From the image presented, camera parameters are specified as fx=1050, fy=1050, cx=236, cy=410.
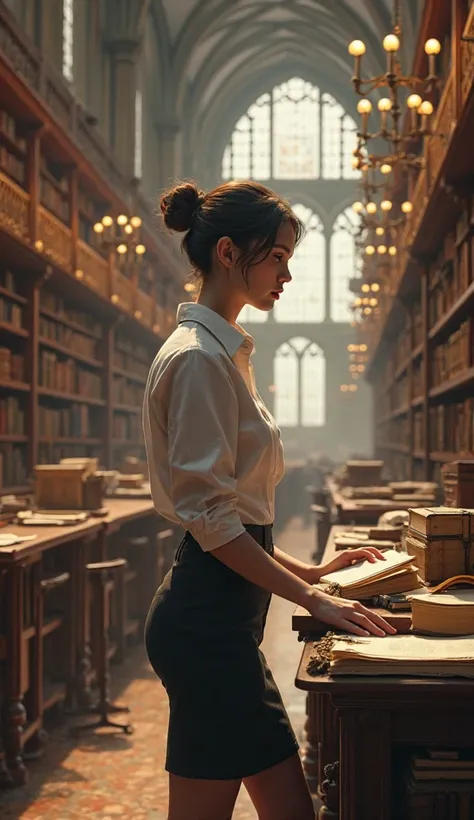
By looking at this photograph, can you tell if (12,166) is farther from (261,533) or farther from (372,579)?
(261,533)

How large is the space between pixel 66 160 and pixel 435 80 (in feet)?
16.1

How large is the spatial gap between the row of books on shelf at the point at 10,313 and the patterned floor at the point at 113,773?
363 centimetres

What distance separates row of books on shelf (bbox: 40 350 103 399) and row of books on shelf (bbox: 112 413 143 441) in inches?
56.1

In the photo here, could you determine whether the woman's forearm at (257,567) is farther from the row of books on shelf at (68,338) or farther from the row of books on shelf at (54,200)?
the row of books on shelf at (54,200)

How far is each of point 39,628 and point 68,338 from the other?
22.0 feet

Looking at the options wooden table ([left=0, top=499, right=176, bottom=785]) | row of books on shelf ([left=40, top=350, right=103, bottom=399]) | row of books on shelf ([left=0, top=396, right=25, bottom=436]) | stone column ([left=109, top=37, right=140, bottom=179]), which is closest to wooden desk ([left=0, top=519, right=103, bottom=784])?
wooden table ([left=0, top=499, right=176, bottom=785])

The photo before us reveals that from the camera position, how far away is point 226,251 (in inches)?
72.4

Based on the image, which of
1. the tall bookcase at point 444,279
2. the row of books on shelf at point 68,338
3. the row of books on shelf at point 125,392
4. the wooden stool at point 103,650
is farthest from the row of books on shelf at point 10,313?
the row of books on shelf at point 125,392

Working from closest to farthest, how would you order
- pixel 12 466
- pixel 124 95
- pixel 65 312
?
pixel 12 466 < pixel 65 312 < pixel 124 95

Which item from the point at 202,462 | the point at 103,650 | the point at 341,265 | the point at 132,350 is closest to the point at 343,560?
the point at 202,462

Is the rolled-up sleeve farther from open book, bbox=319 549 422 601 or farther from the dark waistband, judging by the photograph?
open book, bbox=319 549 422 601

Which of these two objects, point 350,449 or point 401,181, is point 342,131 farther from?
point 401,181

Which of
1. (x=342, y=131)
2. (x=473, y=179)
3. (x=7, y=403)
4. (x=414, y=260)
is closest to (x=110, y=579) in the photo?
(x=473, y=179)

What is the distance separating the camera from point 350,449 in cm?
3127
